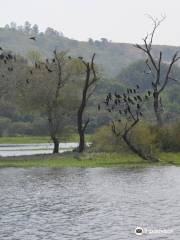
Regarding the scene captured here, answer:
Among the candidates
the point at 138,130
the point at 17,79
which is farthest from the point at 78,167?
the point at 17,79

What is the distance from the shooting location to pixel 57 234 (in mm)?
26219

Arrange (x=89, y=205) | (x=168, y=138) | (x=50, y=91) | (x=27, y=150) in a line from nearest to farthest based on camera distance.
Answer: (x=89, y=205) < (x=168, y=138) < (x=50, y=91) < (x=27, y=150)

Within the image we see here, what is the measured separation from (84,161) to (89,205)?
97.9 feet

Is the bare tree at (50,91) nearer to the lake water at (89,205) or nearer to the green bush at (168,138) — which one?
the green bush at (168,138)

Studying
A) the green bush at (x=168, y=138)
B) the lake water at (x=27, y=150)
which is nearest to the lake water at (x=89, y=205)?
the green bush at (x=168, y=138)

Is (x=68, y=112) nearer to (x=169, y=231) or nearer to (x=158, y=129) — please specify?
(x=158, y=129)

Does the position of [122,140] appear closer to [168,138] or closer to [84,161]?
[168,138]

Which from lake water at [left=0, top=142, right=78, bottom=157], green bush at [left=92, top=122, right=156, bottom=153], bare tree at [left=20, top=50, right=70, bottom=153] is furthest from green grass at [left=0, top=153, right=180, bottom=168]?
lake water at [left=0, top=142, right=78, bottom=157]

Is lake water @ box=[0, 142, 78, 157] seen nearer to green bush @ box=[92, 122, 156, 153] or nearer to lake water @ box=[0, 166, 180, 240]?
green bush @ box=[92, 122, 156, 153]

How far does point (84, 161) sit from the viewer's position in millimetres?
64250

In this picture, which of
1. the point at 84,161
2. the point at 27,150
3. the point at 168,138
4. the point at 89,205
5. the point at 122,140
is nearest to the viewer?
the point at 89,205

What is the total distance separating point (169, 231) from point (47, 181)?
23064 mm

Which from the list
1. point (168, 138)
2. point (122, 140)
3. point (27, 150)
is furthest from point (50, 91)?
point (27, 150)

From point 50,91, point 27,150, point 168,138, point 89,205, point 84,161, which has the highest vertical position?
point 50,91
